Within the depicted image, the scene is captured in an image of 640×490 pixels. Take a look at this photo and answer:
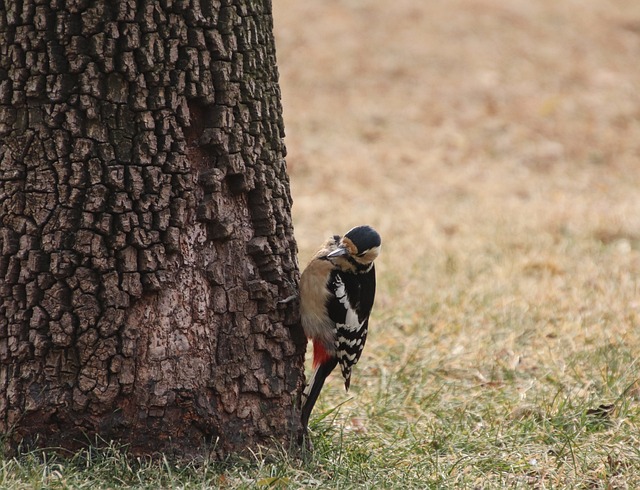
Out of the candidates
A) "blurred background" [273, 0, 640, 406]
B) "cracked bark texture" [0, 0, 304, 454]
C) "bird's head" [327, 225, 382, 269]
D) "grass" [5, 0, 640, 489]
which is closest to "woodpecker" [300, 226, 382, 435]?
"bird's head" [327, 225, 382, 269]

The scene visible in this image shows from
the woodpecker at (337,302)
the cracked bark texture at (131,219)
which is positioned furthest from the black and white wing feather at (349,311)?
the cracked bark texture at (131,219)

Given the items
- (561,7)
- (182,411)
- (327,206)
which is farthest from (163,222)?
(561,7)

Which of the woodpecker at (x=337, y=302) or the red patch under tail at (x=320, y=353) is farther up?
the woodpecker at (x=337, y=302)

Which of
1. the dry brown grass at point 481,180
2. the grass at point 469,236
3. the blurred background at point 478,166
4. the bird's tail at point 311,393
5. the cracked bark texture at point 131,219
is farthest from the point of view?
the blurred background at point 478,166

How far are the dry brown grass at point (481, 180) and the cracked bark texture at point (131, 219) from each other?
4.22 ft

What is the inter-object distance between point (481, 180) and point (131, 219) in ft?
27.2

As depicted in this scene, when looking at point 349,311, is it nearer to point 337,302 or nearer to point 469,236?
point 337,302

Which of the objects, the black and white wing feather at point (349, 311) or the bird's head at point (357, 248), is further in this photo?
the bird's head at point (357, 248)

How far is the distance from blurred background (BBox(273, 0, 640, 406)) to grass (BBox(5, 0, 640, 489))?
0.03 m

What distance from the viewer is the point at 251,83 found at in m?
4.06

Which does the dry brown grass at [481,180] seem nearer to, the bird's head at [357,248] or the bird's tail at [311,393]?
the bird's tail at [311,393]

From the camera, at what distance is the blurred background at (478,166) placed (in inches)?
253

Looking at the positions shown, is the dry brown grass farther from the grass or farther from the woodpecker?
the woodpecker

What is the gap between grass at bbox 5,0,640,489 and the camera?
13.9 feet
